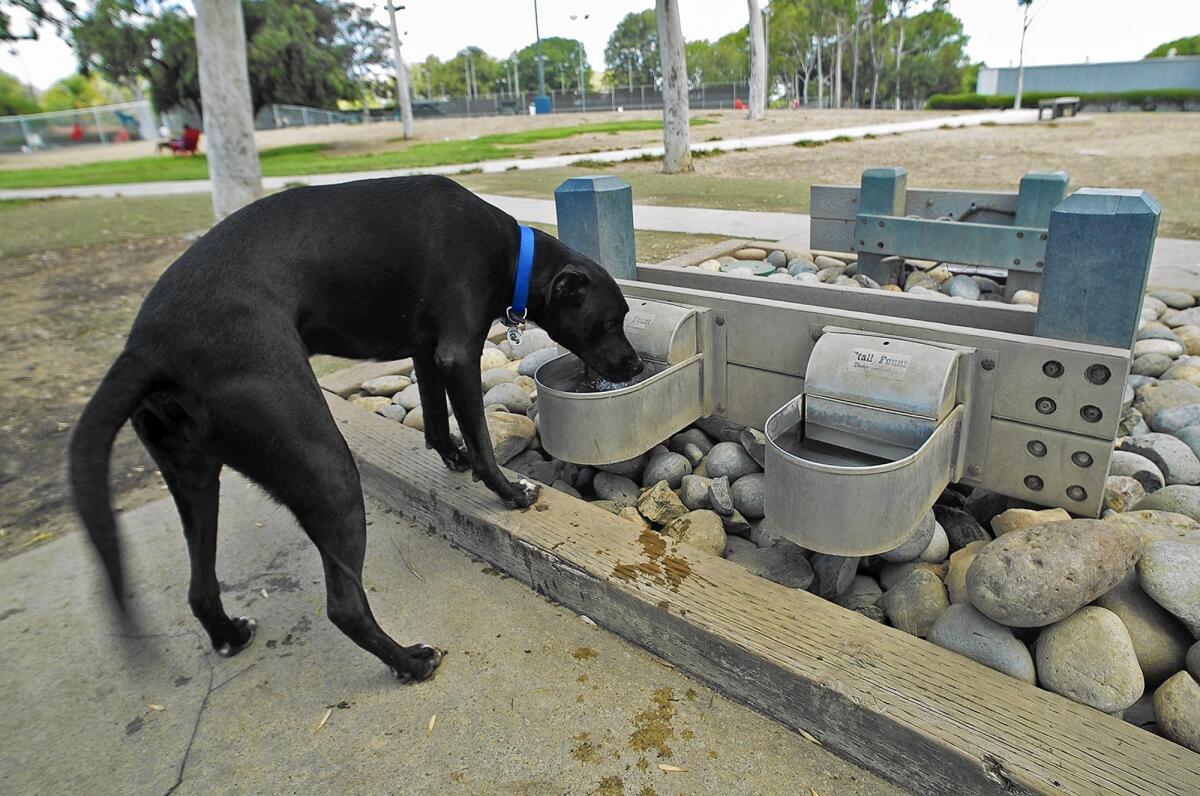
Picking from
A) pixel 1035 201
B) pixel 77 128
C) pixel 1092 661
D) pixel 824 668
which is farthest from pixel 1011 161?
pixel 77 128

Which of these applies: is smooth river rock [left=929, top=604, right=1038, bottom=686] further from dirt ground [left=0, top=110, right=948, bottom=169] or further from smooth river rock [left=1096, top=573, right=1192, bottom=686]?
dirt ground [left=0, top=110, right=948, bottom=169]

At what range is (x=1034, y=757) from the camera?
5.82 feet

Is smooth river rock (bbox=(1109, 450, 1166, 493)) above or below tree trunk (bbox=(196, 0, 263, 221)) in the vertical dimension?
below

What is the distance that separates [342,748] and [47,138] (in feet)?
183

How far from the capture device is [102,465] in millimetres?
1868

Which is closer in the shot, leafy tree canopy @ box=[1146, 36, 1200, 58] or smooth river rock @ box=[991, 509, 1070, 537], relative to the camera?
smooth river rock @ box=[991, 509, 1070, 537]

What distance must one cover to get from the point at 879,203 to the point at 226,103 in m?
8.12

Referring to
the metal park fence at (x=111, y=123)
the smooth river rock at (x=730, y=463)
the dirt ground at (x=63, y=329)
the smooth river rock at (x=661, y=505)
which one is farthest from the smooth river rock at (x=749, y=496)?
the metal park fence at (x=111, y=123)

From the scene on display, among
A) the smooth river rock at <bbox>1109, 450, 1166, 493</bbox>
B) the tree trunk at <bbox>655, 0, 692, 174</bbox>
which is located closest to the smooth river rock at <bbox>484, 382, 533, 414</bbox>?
the smooth river rock at <bbox>1109, 450, 1166, 493</bbox>

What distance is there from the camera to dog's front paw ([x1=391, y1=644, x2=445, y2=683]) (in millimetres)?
2410

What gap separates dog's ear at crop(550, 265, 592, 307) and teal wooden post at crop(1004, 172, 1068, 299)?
3.93m

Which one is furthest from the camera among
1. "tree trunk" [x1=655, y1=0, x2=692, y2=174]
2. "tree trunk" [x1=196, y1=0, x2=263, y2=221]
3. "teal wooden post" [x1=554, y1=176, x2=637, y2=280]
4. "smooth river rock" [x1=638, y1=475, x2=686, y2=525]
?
"tree trunk" [x1=655, y1=0, x2=692, y2=174]

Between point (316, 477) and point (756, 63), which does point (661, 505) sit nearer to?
point (316, 477)

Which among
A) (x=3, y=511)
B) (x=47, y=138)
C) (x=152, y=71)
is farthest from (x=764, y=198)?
(x=47, y=138)
